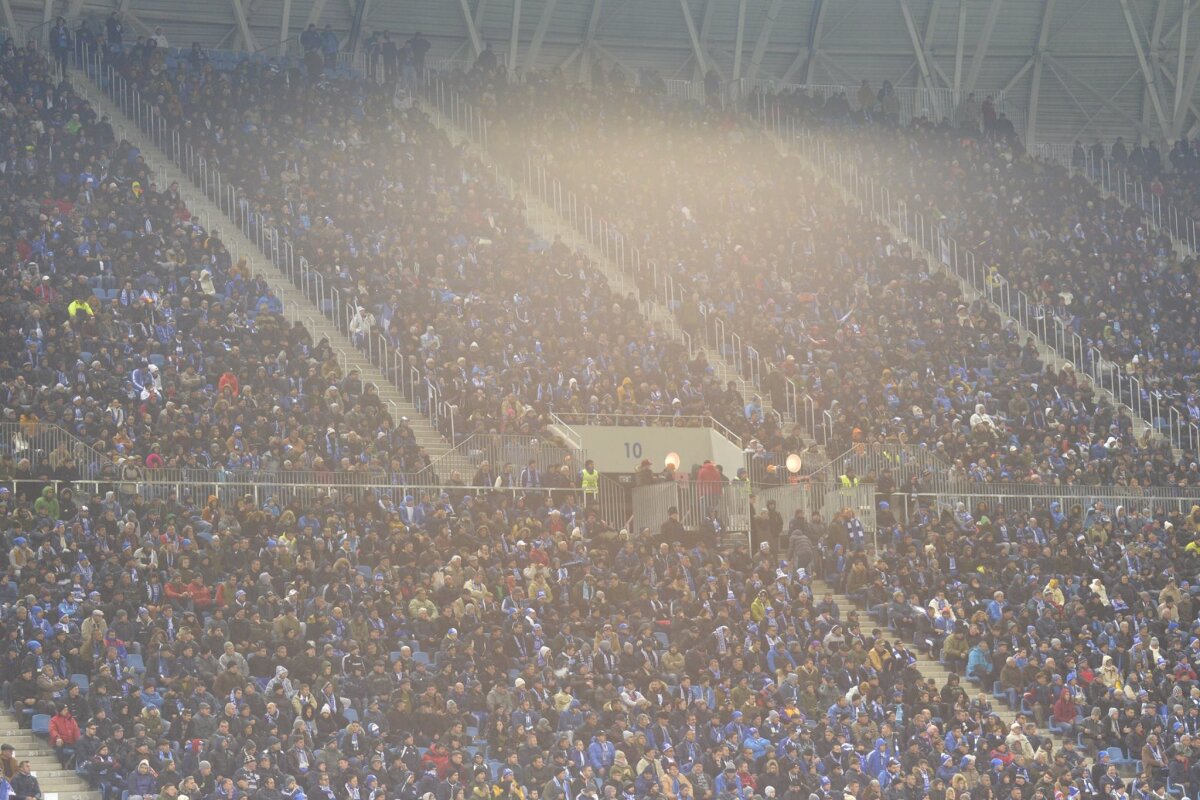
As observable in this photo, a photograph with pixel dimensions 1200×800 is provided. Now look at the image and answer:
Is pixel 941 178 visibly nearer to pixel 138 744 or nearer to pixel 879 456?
pixel 879 456

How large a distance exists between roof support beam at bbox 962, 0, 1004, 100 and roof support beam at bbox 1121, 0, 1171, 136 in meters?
3.51

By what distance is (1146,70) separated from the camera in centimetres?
5953

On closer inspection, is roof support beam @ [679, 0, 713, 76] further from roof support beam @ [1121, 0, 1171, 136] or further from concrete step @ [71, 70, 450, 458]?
concrete step @ [71, 70, 450, 458]

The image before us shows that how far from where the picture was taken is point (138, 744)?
26000mm

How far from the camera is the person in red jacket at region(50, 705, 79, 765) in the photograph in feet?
87.0

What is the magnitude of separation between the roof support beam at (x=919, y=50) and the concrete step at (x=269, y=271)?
22.7m

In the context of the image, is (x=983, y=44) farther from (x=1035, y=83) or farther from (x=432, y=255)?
(x=432, y=255)

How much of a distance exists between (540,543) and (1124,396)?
18559 mm

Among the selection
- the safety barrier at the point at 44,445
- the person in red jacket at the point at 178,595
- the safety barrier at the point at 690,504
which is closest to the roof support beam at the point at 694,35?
the safety barrier at the point at 690,504

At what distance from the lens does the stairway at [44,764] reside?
2623 centimetres

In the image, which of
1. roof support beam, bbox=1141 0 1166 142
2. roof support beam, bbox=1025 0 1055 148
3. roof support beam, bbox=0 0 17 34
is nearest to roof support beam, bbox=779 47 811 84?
roof support beam, bbox=1025 0 1055 148

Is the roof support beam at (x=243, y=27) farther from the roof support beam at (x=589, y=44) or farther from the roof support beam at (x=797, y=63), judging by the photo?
the roof support beam at (x=797, y=63)

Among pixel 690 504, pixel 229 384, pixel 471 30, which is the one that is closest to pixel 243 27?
pixel 471 30

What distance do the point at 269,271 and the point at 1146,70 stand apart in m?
28.2
